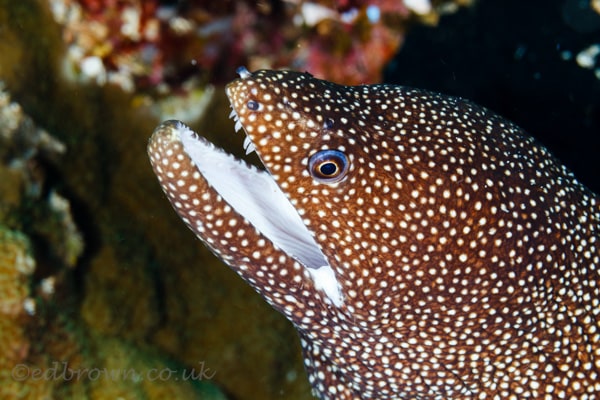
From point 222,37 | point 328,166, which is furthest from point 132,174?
point 328,166

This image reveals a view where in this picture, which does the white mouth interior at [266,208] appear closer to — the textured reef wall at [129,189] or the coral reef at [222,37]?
the textured reef wall at [129,189]

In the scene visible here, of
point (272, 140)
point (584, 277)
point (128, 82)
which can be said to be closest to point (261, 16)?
point (128, 82)

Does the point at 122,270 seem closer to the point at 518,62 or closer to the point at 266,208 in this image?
the point at 266,208

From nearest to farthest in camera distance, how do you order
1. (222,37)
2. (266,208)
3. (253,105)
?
(253,105) → (266,208) → (222,37)

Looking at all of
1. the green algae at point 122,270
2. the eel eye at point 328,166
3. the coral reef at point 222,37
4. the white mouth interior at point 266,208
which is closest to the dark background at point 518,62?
the coral reef at point 222,37

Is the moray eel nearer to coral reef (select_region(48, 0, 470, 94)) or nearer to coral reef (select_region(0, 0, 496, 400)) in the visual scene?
coral reef (select_region(0, 0, 496, 400))

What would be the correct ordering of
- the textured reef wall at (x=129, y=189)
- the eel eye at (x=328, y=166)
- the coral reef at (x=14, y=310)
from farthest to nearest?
the textured reef wall at (x=129, y=189) → the coral reef at (x=14, y=310) → the eel eye at (x=328, y=166)
